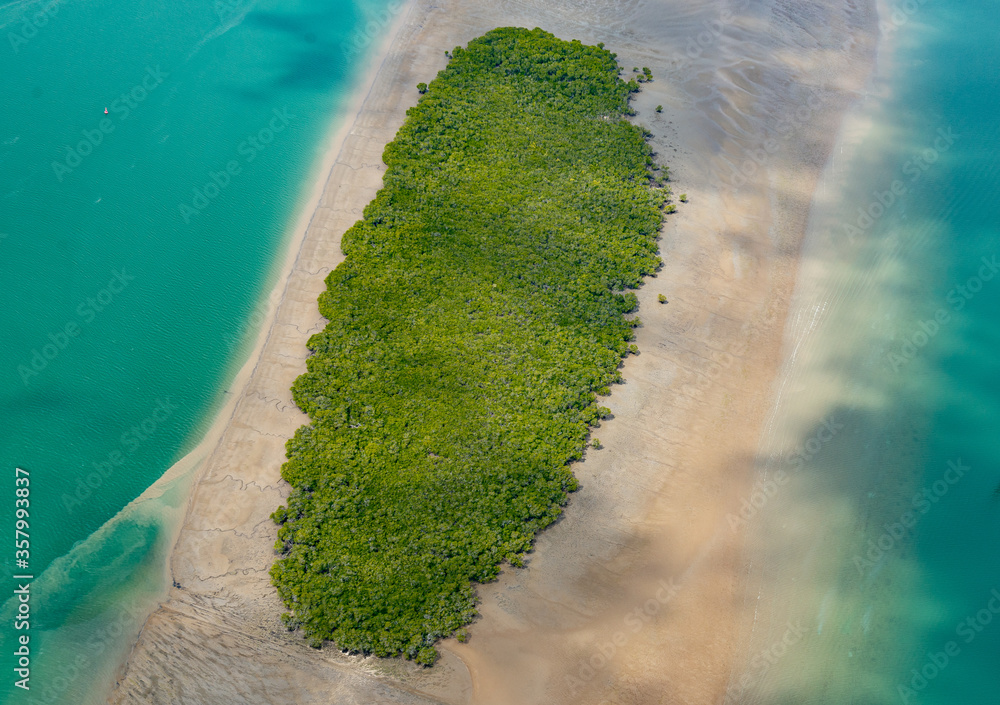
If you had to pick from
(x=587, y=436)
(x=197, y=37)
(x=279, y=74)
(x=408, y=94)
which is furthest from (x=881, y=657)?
(x=197, y=37)

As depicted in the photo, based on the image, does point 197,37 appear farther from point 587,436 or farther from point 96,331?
point 587,436

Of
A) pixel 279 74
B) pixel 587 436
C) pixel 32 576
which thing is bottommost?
pixel 32 576

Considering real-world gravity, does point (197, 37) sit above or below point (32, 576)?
above
